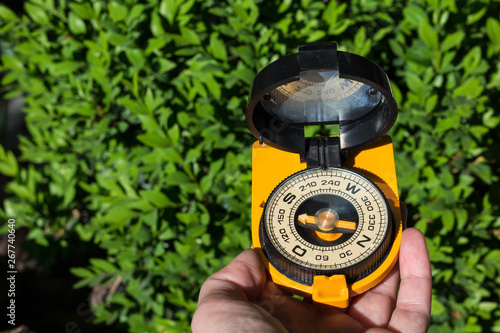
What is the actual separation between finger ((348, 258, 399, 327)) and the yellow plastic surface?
0.39 ft

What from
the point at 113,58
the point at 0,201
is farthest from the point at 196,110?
the point at 0,201

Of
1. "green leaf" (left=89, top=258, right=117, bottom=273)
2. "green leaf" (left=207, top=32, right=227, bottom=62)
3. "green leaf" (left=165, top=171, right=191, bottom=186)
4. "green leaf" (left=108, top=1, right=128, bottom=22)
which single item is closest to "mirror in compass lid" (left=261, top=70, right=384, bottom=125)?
"green leaf" (left=207, top=32, right=227, bottom=62)

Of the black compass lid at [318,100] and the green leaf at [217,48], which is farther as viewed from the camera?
the green leaf at [217,48]

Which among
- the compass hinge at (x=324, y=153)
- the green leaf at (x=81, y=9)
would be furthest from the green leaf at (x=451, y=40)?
the green leaf at (x=81, y=9)

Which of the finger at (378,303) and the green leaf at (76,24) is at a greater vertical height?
the green leaf at (76,24)

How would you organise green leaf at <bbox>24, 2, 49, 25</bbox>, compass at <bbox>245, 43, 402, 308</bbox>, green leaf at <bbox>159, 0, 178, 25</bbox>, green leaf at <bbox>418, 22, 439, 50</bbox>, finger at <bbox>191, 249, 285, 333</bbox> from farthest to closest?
green leaf at <bbox>24, 2, 49, 25</bbox>, green leaf at <bbox>159, 0, 178, 25</bbox>, green leaf at <bbox>418, 22, 439, 50</bbox>, compass at <bbox>245, 43, 402, 308</bbox>, finger at <bbox>191, 249, 285, 333</bbox>

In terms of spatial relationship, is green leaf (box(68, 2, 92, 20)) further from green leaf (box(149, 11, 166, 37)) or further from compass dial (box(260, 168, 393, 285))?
compass dial (box(260, 168, 393, 285))

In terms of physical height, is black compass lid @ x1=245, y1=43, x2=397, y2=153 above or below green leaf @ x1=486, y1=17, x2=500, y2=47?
below

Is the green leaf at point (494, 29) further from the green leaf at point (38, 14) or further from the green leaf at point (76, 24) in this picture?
the green leaf at point (38, 14)

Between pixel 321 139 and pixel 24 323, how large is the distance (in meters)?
1.78

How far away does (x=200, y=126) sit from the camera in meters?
1.69

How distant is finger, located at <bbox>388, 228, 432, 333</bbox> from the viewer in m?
1.33

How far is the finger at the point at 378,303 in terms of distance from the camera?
1404 mm

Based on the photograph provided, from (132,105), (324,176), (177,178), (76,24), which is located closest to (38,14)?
(76,24)
